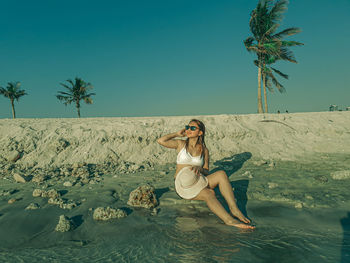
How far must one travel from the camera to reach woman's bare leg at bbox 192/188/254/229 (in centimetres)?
298

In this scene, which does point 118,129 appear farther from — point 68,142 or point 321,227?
point 321,227

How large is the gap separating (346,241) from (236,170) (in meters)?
3.59

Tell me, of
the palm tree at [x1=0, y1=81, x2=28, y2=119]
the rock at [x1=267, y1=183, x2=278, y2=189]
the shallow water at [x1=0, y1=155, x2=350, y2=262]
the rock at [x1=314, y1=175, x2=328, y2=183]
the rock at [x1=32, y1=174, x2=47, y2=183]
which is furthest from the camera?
the palm tree at [x1=0, y1=81, x2=28, y2=119]

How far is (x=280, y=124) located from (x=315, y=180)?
4868 mm

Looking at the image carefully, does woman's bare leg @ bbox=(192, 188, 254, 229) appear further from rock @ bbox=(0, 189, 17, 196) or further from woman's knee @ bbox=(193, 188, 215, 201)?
rock @ bbox=(0, 189, 17, 196)

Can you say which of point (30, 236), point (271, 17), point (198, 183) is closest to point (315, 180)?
point (198, 183)

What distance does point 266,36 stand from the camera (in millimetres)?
17656

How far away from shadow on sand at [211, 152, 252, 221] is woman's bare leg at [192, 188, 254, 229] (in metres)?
0.54

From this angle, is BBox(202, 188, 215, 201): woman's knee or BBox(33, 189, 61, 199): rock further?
BBox(33, 189, 61, 199): rock

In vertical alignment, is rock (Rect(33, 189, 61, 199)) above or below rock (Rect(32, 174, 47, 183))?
below

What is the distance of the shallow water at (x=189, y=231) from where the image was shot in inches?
91.6

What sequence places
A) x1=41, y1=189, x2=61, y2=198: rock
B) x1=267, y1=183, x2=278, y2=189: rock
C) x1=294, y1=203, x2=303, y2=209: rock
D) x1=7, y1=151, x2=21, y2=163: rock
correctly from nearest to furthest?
x1=294, y1=203, x2=303, y2=209: rock → x1=41, y1=189, x2=61, y2=198: rock → x1=267, y1=183, x2=278, y2=189: rock → x1=7, y1=151, x2=21, y2=163: rock

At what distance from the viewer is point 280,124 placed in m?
9.25

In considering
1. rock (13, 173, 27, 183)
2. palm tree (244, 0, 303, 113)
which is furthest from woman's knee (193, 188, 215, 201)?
palm tree (244, 0, 303, 113)
